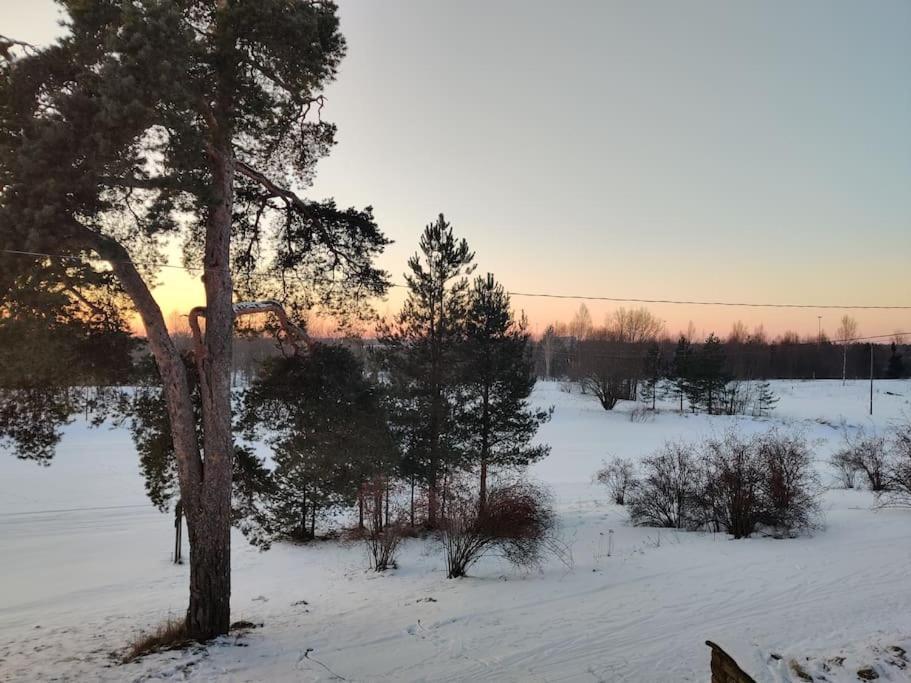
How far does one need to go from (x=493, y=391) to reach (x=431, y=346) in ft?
9.77

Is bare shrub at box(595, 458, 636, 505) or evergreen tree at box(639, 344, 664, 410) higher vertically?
evergreen tree at box(639, 344, 664, 410)

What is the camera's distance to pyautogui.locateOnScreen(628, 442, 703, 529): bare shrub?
17.3 m

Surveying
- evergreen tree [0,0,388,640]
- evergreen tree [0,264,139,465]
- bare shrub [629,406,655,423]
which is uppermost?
evergreen tree [0,0,388,640]

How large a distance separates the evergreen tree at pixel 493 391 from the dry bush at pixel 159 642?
1239 cm

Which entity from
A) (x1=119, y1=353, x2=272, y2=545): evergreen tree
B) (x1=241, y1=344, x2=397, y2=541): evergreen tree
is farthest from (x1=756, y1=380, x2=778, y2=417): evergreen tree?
(x1=119, y1=353, x2=272, y2=545): evergreen tree

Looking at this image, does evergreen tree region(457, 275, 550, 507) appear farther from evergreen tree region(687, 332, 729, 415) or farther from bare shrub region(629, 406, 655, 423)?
evergreen tree region(687, 332, 729, 415)

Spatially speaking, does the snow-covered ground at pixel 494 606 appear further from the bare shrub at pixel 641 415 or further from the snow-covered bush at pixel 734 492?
the bare shrub at pixel 641 415

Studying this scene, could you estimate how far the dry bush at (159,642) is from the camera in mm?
6367

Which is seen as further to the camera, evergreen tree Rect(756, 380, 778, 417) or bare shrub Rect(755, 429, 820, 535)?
evergreen tree Rect(756, 380, 778, 417)

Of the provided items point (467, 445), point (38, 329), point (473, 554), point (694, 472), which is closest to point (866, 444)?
point (694, 472)

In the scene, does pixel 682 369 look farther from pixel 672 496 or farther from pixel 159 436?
pixel 159 436

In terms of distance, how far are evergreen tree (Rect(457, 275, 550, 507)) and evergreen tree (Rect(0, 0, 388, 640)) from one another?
10944mm

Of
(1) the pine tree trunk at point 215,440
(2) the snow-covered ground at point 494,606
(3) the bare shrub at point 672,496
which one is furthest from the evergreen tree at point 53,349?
(3) the bare shrub at point 672,496

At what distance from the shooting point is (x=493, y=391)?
63.3 ft
